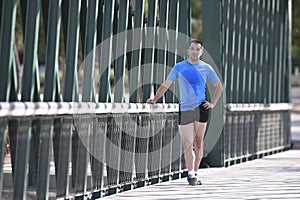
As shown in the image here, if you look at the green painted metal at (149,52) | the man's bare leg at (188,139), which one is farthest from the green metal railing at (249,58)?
the man's bare leg at (188,139)

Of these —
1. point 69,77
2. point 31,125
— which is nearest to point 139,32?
point 69,77

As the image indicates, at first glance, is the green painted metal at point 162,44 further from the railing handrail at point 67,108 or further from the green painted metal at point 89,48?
the green painted metal at point 89,48

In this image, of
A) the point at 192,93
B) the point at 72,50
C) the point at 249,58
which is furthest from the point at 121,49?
the point at 249,58

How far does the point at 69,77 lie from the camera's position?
32.8ft

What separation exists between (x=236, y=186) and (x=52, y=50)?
154 inches

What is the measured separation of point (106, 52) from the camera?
1129 centimetres

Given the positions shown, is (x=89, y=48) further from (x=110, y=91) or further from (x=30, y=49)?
(x=30, y=49)

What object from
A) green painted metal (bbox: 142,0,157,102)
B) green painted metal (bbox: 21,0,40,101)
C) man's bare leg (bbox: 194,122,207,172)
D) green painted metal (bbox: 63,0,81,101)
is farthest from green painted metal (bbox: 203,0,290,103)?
green painted metal (bbox: 21,0,40,101)

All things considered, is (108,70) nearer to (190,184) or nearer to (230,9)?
(190,184)

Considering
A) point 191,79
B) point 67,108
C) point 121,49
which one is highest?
point 121,49

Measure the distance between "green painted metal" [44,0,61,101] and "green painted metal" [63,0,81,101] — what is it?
502 mm

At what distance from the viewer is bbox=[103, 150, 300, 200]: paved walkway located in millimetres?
11148

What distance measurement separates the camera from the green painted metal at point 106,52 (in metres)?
11.1

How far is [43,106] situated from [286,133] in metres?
14.0
